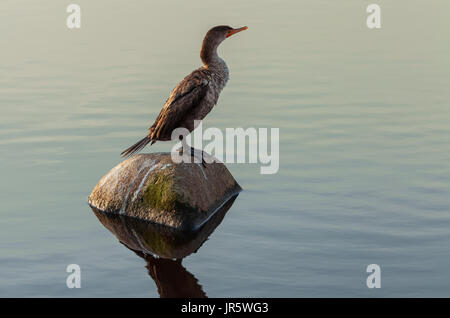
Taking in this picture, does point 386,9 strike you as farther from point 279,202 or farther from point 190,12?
point 279,202

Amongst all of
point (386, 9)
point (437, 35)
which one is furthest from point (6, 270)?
point (386, 9)

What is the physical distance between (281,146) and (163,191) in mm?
3877

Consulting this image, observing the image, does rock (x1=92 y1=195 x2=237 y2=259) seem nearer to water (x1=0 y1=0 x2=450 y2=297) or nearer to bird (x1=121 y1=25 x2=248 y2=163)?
water (x1=0 y1=0 x2=450 y2=297)

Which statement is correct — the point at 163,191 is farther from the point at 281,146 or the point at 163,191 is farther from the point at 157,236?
the point at 281,146

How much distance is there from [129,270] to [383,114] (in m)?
7.98

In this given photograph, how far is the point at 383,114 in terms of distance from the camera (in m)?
15.1

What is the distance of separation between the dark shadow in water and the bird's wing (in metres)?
1.23

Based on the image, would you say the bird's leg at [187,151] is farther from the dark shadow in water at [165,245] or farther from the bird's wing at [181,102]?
the dark shadow in water at [165,245]

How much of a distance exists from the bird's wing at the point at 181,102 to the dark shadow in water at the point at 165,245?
123 cm

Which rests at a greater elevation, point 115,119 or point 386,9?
point 386,9

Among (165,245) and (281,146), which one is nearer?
(165,245)

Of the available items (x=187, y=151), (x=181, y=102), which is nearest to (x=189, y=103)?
(x=181, y=102)

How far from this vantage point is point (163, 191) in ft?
31.8

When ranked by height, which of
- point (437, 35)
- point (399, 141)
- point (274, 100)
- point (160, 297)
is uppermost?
point (437, 35)
